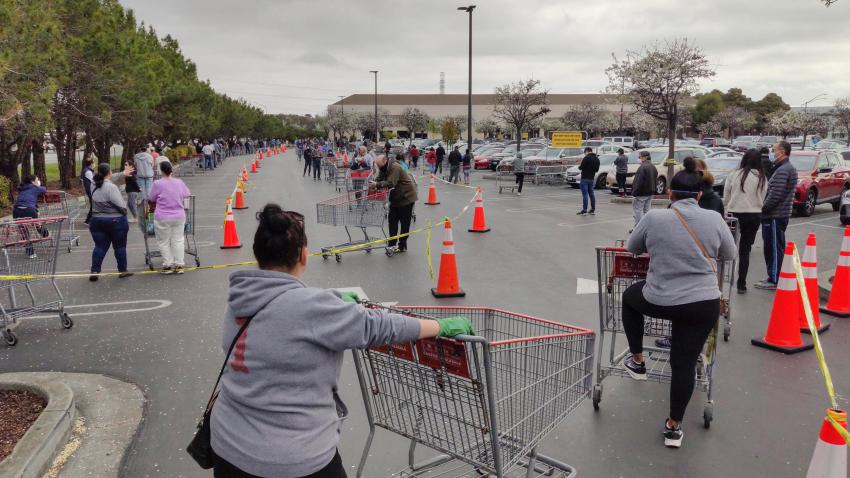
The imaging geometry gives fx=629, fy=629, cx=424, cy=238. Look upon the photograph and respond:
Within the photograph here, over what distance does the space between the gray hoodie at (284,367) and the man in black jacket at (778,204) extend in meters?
7.43

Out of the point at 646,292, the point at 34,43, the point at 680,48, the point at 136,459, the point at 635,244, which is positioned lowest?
the point at 136,459

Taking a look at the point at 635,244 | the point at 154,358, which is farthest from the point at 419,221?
the point at 635,244

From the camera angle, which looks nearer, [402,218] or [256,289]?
[256,289]

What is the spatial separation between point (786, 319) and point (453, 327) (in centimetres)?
494

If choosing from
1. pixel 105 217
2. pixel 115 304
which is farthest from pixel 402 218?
pixel 115 304

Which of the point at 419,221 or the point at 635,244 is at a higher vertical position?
the point at 635,244

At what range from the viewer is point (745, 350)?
20.6ft

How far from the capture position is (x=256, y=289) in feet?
7.49

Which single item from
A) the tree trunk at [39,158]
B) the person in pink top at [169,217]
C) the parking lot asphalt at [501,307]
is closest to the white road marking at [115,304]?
the parking lot asphalt at [501,307]

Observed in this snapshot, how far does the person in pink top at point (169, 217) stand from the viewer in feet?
31.4

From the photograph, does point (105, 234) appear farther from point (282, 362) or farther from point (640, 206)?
point (640, 206)

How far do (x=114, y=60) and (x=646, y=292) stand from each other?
20.3 m

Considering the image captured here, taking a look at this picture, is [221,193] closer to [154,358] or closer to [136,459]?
[154,358]

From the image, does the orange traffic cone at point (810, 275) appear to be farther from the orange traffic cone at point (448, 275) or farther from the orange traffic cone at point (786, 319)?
the orange traffic cone at point (448, 275)
